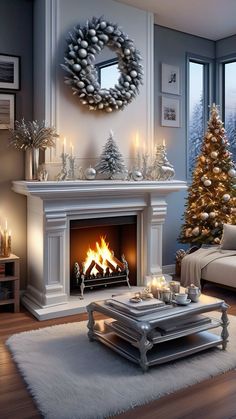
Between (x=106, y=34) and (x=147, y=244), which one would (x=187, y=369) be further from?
(x=106, y=34)

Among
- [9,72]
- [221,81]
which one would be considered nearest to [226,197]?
[221,81]

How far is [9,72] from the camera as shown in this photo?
4.20 meters

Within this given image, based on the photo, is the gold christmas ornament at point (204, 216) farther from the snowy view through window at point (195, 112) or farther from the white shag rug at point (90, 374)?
the white shag rug at point (90, 374)

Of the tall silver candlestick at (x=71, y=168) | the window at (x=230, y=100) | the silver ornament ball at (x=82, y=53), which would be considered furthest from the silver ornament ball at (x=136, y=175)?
the window at (x=230, y=100)

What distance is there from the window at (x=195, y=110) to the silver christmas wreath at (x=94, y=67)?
136 cm

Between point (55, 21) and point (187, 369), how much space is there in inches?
132

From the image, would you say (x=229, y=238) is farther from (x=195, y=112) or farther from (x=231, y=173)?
(x=195, y=112)

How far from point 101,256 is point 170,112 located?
2096 mm

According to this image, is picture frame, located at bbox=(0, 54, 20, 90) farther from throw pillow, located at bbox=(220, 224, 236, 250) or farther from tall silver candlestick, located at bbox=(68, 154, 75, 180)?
throw pillow, located at bbox=(220, 224, 236, 250)

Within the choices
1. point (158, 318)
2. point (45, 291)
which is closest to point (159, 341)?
point (158, 318)

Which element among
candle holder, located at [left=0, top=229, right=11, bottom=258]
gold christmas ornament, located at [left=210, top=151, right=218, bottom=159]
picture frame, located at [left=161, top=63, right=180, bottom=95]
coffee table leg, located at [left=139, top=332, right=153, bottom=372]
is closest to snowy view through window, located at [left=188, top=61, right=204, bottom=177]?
picture frame, located at [left=161, top=63, right=180, bottom=95]

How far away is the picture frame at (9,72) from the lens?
13.7 feet

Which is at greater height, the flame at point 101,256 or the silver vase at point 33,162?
the silver vase at point 33,162

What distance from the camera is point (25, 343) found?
10.6 ft
